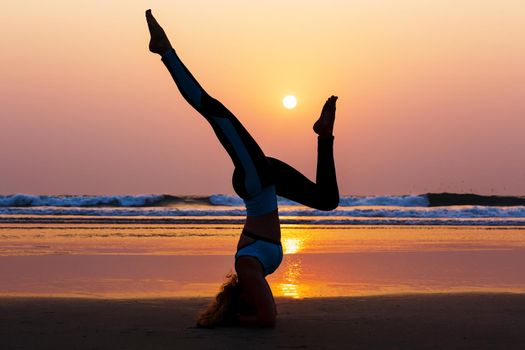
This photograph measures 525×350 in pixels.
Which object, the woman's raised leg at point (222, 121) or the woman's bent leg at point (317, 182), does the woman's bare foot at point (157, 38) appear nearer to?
the woman's raised leg at point (222, 121)

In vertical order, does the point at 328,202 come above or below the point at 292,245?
above

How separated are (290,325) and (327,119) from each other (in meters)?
1.64

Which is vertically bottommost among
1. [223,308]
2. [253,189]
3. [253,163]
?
[223,308]

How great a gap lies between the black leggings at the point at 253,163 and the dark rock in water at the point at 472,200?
130ft

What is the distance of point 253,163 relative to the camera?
6.54 m

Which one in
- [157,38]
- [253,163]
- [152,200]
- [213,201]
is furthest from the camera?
[213,201]

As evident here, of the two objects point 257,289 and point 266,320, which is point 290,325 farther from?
point 257,289

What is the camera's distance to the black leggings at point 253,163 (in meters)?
6.46

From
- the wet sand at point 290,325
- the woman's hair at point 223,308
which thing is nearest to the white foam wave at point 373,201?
the wet sand at point 290,325

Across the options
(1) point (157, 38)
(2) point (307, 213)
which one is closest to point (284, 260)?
(1) point (157, 38)

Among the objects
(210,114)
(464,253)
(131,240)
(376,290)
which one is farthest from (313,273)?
(131,240)

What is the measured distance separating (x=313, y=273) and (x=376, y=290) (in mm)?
1958

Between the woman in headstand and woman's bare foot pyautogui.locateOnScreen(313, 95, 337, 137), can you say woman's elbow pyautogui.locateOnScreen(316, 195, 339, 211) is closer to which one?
the woman in headstand

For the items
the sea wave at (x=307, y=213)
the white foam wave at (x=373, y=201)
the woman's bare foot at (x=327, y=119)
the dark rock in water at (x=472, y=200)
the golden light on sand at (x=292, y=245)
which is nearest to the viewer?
the woman's bare foot at (x=327, y=119)
